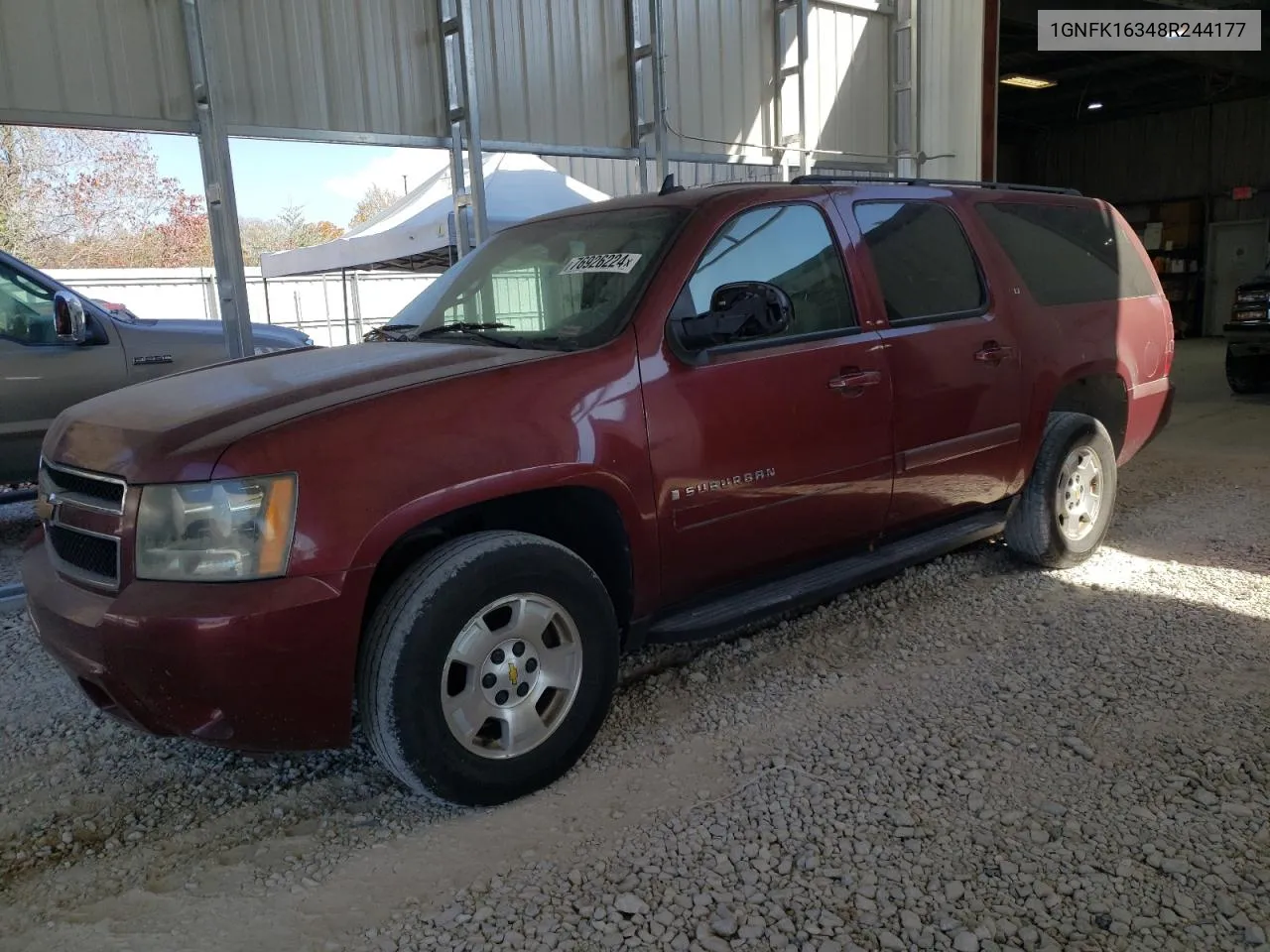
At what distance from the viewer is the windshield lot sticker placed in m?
3.30

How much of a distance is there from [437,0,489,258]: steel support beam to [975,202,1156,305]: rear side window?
4.91m

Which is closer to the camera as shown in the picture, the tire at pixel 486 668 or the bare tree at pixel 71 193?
the tire at pixel 486 668

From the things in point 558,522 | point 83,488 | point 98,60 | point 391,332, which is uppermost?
point 98,60

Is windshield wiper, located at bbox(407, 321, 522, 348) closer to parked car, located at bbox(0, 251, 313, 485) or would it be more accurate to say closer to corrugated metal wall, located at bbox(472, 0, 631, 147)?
parked car, located at bbox(0, 251, 313, 485)

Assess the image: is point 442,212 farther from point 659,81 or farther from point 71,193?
point 71,193

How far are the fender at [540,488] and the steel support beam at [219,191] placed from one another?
5103 mm

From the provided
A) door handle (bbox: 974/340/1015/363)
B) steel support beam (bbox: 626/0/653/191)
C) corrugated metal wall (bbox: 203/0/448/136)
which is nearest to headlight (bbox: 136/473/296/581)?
door handle (bbox: 974/340/1015/363)

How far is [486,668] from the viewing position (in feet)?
8.98

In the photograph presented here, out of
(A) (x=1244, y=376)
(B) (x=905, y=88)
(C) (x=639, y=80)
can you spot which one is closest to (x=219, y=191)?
(C) (x=639, y=80)

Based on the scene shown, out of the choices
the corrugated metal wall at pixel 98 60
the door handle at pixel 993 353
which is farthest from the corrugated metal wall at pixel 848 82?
the door handle at pixel 993 353

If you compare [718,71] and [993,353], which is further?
[718,71]

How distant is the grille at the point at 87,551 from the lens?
2.59m

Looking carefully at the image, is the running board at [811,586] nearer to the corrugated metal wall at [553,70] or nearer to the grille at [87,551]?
the grille at [87,551]

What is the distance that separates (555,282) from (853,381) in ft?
3.76
